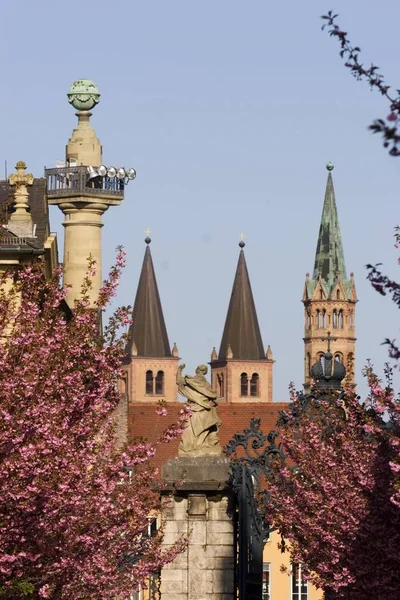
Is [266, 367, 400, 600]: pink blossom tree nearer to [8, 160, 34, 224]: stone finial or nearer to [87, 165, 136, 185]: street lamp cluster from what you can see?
[8, 160, 34, 224]: stone finial

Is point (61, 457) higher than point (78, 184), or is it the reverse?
point (78, 184)

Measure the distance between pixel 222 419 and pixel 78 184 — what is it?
502 inches

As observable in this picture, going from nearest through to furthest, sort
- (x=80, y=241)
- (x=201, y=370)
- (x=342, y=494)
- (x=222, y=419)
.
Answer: (x=201, y=370) < (x=342, y=494) < (x=80, y=241) < (x=222, y=419)

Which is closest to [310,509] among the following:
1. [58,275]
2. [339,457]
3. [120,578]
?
[339,457]

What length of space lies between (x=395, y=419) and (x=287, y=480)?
27.4 ft

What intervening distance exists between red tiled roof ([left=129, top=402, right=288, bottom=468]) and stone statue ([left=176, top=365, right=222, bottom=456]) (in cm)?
5754

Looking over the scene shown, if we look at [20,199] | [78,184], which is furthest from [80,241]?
[20,199]

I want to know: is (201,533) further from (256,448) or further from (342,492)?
(342,492)

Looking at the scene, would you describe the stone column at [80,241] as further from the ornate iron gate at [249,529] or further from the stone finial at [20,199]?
the ornate iron gate at [249,529]

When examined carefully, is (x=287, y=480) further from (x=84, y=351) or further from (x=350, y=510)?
(x=84, y=351)

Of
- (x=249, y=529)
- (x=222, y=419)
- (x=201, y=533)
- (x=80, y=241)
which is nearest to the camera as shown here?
(x=249, y=529)

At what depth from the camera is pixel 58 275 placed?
114 ft

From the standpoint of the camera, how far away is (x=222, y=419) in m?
105

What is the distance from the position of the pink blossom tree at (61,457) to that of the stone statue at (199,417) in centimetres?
222
